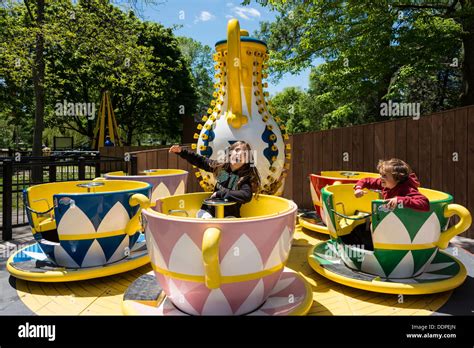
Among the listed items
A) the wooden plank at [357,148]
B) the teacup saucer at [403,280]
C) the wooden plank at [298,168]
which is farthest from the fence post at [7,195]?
the wooden plank at [357,148]

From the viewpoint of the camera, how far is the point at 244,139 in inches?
157

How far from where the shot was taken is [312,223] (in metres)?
5.00

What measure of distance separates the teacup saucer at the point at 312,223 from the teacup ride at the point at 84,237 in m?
2.35

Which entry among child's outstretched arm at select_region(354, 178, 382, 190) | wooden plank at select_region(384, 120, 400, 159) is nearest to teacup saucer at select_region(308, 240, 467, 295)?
child's outstretched arm at select_region(354, 178, 382, 190)

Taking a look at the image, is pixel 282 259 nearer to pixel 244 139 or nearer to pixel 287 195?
pixel 244 139

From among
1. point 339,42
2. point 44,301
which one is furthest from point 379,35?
point 44,301

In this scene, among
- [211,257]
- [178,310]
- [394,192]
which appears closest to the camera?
[211,257]

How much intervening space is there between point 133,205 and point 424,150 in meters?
4.38

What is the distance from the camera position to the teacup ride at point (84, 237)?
304cm

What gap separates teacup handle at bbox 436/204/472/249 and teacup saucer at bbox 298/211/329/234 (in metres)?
1.72

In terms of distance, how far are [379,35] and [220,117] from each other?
729 centimetres

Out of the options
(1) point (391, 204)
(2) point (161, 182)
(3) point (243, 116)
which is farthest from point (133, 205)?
(1) point (391, 204)

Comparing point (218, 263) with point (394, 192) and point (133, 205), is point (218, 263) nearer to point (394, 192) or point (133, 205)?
point (133, 205)

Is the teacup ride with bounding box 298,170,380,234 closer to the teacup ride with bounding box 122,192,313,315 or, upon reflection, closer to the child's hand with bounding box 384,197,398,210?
the child's hand with bounding box 384,197,398,210
